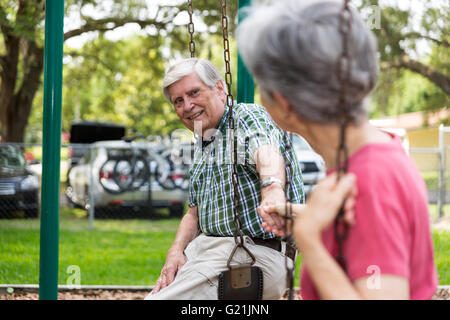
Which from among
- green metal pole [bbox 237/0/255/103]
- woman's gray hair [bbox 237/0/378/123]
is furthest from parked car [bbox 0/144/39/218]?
woman's gray hair [bbox 237/0/378/123]

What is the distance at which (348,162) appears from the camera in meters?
1.25

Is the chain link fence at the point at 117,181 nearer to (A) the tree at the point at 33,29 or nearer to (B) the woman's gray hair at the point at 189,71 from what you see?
(A) the tree at the point at 33,29

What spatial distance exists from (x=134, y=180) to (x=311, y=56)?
8461 millimetres

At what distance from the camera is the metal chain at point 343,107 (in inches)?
46.3

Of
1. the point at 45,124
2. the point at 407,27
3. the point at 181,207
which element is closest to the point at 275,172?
the point at 45,124

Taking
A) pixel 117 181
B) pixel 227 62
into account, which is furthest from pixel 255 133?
pixel 117 181

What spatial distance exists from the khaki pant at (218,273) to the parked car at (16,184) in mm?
7299

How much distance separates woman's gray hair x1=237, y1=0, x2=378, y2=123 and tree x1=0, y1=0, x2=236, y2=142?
6.28m

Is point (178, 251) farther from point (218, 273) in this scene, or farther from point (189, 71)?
point (189, 71)

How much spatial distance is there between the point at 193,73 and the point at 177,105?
0.51 ft

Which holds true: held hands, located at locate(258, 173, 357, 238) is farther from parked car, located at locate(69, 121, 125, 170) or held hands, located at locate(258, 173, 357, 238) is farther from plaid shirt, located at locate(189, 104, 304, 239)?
parked car, located at locate(69, 121, 125, 170)

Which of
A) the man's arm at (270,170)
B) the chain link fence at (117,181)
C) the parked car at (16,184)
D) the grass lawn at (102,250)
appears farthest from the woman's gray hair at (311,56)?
the parked car at (16,184)

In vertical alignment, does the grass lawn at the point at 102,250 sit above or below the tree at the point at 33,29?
below

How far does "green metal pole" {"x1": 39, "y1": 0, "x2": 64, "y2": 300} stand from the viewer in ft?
9.21
